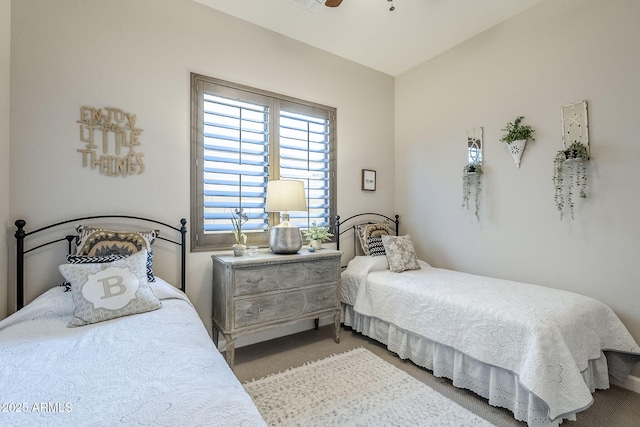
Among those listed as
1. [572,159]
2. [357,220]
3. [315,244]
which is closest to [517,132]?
[572,159]

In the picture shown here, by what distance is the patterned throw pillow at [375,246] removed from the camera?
324 centimetres

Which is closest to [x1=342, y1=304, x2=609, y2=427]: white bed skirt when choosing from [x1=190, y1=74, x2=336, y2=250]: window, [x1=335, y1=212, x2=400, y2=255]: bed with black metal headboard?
[x1=335, y1=212, x2=400, y2=255]: bed with black metal headboard

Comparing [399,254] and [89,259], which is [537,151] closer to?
[399,254]

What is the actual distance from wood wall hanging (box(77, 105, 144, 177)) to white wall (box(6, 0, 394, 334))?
1.8 inches

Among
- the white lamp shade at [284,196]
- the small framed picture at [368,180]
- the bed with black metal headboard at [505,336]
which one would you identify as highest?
the small framed picture at [368,180]

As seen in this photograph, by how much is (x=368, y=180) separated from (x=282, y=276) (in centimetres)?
175

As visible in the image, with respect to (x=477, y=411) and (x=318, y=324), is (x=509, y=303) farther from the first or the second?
(x=318, y=324)

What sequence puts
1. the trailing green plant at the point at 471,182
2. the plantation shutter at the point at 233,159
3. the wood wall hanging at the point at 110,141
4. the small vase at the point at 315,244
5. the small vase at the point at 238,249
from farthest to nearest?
the trailing green plant at the point at 471,182 < the small vase at the point at 315,244 < the plantation shutter at the point at 233,159 < the small vase at the point at 238,249 < the wood wall hanging at the point at 110,141

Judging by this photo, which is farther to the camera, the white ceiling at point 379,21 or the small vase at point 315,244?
the small vase at point 315,244

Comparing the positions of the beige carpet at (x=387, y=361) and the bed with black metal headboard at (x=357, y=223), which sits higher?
the bed with black metal headboard at (x=357, y=223)

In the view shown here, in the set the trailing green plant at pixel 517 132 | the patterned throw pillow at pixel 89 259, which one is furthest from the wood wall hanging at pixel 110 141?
the trailing green plant at pixel 517 132

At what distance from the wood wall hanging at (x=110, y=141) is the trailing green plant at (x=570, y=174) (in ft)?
10.9

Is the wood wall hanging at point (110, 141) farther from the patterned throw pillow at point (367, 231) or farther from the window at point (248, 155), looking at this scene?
the patterned throw pillow at point (367, 231)

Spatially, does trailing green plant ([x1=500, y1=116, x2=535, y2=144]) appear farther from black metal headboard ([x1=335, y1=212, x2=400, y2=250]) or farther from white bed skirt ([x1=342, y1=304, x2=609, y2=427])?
white bed skirt ([x1=342, y1=304, x2=609, y2=427])
